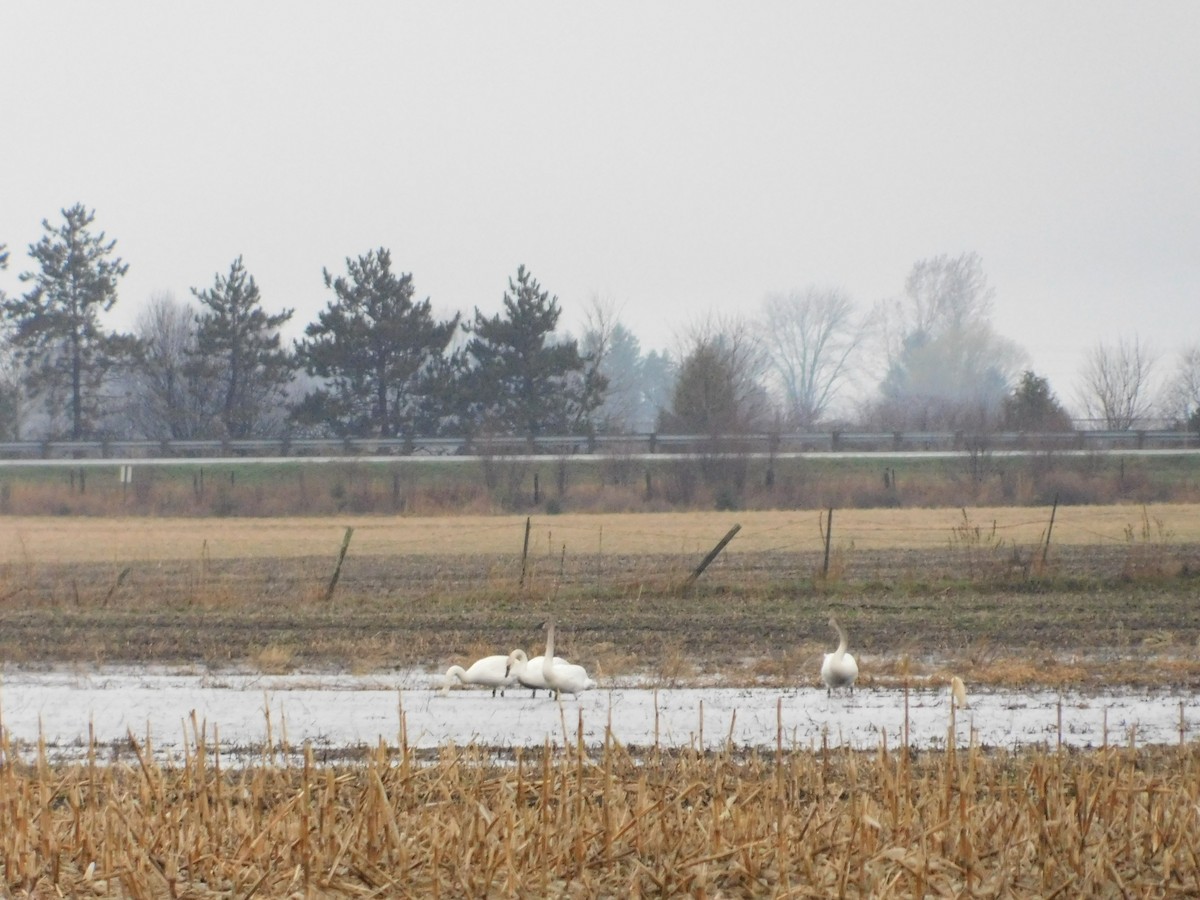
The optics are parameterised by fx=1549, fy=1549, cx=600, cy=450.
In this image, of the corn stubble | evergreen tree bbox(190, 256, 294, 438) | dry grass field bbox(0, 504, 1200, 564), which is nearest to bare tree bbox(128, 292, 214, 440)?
evergreen tree bbox(190, 256, 294, 438)

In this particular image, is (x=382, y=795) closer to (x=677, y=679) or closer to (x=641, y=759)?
(x=641, y=759)

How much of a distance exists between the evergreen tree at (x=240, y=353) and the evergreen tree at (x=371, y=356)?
9.00 feet

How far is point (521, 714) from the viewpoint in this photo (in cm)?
1396

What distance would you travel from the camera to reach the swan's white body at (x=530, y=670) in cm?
1441

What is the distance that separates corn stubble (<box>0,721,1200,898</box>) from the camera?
22.3ft

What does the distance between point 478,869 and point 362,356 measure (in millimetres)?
58102

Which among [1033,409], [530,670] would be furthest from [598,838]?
[1033,409]

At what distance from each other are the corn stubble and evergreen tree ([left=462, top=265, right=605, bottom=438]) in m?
54.9

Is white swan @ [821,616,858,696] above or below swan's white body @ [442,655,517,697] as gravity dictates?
above

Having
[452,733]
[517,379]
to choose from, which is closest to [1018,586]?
[452,733]

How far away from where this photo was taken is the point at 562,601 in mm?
22641

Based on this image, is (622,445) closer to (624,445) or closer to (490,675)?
(624,445)

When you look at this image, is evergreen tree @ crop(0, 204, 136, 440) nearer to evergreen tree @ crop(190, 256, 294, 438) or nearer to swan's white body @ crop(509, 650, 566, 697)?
evergreen tree @ crop(190, 256, 294, 438)

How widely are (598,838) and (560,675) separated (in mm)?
6939
